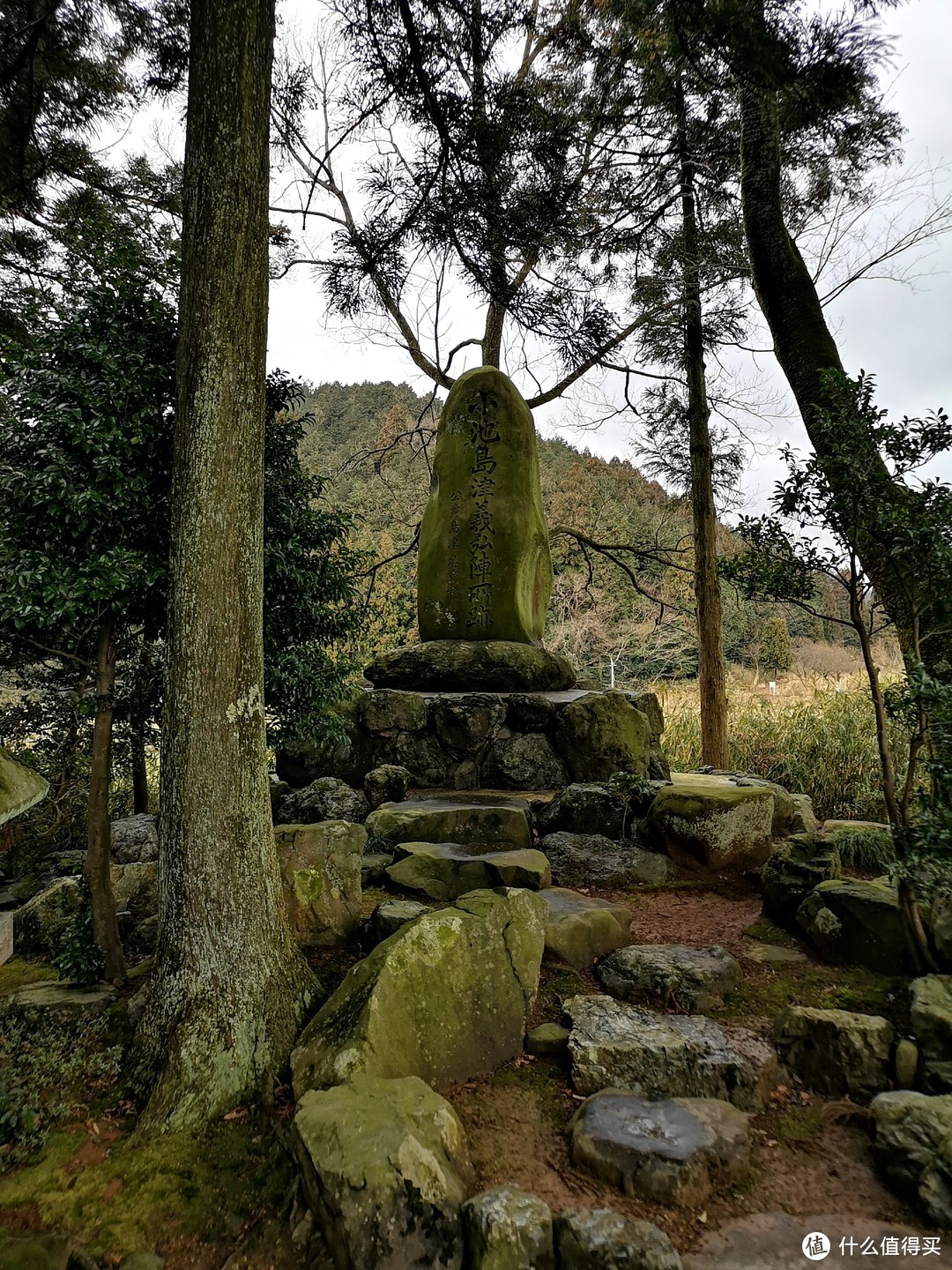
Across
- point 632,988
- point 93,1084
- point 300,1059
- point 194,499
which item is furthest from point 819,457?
point 93,1084

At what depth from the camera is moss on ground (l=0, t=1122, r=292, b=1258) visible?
2.12 metres

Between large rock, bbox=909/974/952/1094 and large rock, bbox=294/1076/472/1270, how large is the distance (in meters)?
1.82

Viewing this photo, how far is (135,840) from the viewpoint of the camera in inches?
216

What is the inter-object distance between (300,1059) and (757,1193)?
168 cm

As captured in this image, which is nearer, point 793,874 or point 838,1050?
point 838,1050

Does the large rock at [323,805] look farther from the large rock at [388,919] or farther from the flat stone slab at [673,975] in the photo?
the flat stone slab at [673,975]

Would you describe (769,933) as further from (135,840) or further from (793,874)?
(135,840)

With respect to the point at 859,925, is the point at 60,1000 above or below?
below

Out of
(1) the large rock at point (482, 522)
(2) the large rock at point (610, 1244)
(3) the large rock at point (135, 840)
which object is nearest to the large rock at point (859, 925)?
(2) the large rock at point (610, 1244)

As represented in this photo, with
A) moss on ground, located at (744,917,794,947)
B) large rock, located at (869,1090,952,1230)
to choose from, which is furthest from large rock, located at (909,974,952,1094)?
moss on ground, located at (744,917,794,947)

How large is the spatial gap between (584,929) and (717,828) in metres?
1.73

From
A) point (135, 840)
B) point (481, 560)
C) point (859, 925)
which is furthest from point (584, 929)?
point (481, 560)

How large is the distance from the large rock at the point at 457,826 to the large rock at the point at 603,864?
0.90 feet

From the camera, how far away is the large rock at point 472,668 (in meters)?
6.63
